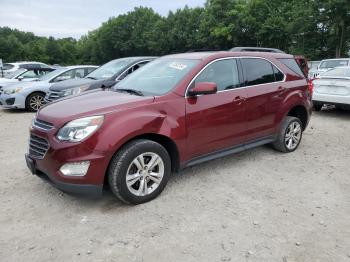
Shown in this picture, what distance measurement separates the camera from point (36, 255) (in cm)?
313

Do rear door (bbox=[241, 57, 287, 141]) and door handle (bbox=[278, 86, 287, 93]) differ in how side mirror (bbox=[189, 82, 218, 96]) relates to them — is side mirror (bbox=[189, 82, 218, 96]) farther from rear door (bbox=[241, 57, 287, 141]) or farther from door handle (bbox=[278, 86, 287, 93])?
door handle (bbox=[278, 86, 287, 93])

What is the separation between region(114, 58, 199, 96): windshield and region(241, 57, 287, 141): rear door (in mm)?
998

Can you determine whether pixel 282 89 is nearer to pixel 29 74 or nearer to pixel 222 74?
pixel 222 74

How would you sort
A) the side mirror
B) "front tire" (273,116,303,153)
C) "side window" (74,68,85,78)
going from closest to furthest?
the side mirror, "front tire" (273,116,303,153), "side window" (74,68,85,78)

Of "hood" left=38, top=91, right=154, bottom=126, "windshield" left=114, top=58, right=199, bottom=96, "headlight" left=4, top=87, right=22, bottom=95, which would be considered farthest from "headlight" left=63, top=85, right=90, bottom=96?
"hood" left=38, top=91, right=154, bottom=126

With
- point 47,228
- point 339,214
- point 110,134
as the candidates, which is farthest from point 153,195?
point 339,214

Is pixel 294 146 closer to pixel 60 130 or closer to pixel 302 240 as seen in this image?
pixel 302 240

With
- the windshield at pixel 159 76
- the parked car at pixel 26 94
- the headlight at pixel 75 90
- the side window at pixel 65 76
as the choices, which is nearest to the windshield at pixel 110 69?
the headlight at pixel 75 90

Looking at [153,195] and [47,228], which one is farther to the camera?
[153,195]

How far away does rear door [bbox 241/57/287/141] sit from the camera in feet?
16.6

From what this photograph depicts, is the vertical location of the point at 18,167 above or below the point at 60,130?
below

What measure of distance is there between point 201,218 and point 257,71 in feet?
8.46

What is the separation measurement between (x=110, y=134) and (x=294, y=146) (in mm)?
3690

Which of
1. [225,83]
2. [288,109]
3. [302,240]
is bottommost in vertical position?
[302,240]
